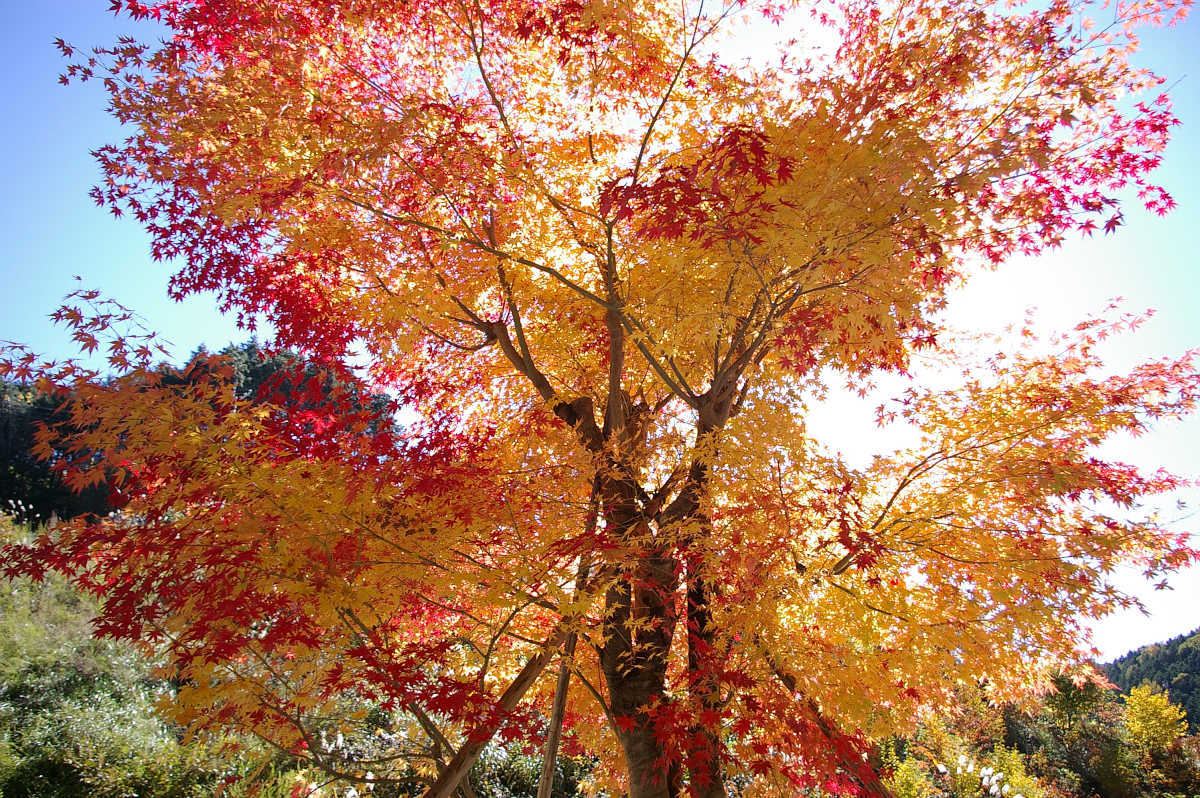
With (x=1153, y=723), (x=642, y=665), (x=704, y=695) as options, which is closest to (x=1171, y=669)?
(x=1153, y=723)

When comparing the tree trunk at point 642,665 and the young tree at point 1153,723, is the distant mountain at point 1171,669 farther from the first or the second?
the tree trunk at point 642,665

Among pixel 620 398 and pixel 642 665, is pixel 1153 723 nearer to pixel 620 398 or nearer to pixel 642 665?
pixel 642 665

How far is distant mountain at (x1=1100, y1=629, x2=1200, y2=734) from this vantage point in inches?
675

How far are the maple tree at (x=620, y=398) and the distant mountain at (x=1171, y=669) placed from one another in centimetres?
1864

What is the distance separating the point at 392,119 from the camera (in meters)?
3.84

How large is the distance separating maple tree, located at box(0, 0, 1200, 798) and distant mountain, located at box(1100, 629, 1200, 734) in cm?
1864

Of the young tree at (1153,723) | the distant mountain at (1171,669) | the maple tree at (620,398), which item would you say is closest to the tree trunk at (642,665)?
the maple tree at (620,398)

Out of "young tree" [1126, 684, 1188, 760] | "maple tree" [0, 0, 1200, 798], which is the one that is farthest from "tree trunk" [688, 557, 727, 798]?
"young tree" [1126, 684, 1188, 760]

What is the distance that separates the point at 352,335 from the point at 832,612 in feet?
13.1

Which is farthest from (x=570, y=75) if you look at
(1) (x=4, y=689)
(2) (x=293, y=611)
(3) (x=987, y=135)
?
(1) (x=4, y=689)

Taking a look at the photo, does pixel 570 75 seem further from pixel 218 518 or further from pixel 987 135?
pixel 218 518

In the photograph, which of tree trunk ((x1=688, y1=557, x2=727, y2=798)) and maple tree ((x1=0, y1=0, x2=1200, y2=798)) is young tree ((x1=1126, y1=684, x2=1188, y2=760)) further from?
tree trunk ((x1=688, y1=557, x2=727, y2=798))

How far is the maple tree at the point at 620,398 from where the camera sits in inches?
120

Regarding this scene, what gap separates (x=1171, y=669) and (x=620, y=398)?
2267 cm
